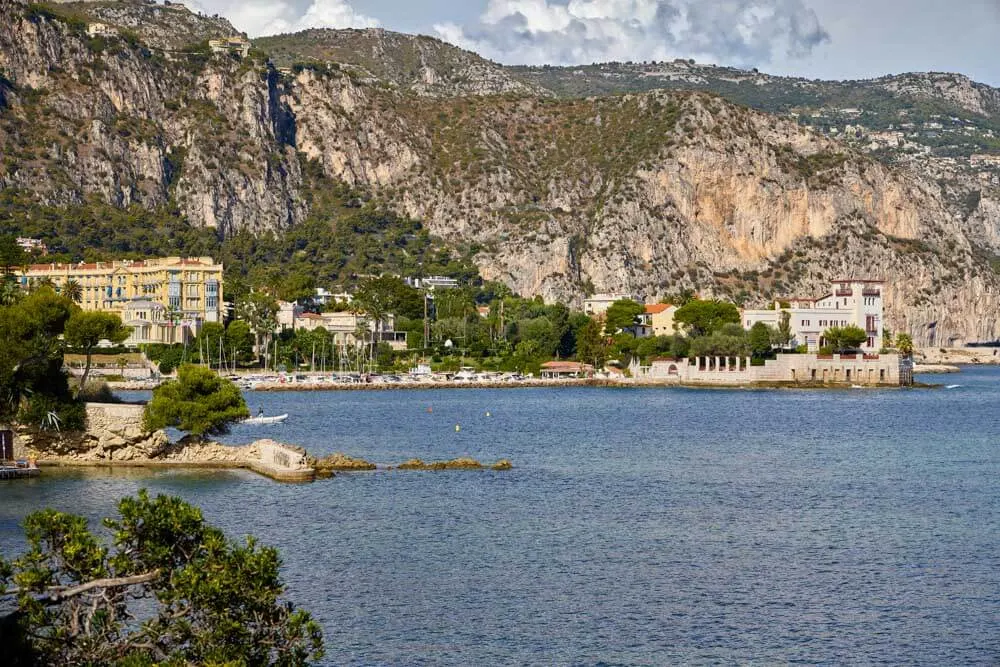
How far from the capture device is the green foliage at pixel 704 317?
17950 centimetres

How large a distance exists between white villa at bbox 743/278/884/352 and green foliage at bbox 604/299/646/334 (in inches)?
529

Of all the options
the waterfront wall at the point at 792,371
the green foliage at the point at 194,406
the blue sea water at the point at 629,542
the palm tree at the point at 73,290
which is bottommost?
the blue sea water at the point at 629,542

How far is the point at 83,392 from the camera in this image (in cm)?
8244

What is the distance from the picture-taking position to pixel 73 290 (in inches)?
6216

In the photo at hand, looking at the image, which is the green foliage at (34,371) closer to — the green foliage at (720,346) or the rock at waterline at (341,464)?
the rock at waterline at (341,464)

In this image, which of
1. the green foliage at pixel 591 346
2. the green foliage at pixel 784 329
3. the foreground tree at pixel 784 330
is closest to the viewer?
the green foliage at pixel 591 346

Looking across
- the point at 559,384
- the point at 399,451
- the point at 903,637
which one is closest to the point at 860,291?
the point at 559,384

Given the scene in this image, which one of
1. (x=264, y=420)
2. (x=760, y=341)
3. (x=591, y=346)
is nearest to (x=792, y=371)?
(x=760, y=341)

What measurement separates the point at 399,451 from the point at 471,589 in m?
37.7

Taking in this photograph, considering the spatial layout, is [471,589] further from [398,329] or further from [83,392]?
[398,329]

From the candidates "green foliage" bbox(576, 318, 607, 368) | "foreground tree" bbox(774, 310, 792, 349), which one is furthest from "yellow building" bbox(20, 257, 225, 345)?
"foreground tree" bbox(774, 310, 792, 349)

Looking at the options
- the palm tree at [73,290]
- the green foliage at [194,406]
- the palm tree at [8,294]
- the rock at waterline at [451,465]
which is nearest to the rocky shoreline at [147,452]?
the rock at waterline at [451,465]

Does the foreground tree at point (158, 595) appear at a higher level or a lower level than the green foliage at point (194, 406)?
lower

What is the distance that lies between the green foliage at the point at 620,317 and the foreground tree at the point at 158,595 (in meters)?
157
